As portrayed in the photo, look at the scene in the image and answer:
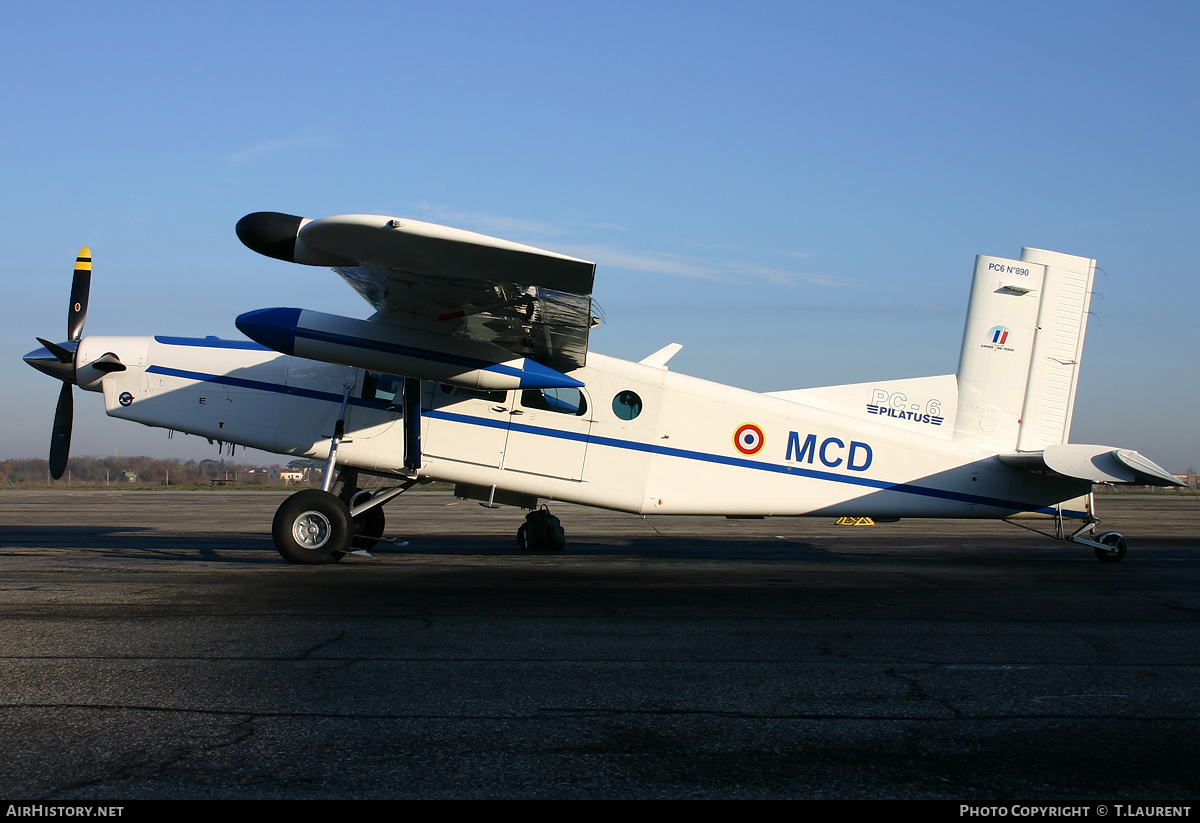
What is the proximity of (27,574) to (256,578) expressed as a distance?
232 centimetres

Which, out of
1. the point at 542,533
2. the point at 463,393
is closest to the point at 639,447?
the point at 463,393

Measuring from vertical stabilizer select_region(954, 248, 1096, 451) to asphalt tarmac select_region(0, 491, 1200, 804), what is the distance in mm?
3272

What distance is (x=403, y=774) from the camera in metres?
2.98

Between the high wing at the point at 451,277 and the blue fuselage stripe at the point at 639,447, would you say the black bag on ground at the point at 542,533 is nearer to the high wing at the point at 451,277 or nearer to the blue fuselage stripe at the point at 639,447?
the blue fuselage stripe at the point at 639,447

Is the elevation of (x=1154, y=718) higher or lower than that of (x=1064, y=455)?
lower

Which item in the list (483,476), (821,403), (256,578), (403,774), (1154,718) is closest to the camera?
(403,774)

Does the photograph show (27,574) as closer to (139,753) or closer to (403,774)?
(139,753)

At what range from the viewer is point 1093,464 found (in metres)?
11.0

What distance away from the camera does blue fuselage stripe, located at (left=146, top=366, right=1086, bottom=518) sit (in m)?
10.8

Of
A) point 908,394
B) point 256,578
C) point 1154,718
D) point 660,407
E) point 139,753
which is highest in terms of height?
point 908,394

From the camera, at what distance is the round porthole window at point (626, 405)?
36.5 feet

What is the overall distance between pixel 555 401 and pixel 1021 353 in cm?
688

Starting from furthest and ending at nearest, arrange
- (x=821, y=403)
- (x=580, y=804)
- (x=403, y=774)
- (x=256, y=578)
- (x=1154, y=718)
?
(x=821, y=403) → (x=256, y=578) → (x=1154, y=718) → (x=403, y=774) → (x=580, y=804)

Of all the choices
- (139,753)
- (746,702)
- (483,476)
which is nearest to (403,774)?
(139,753)
